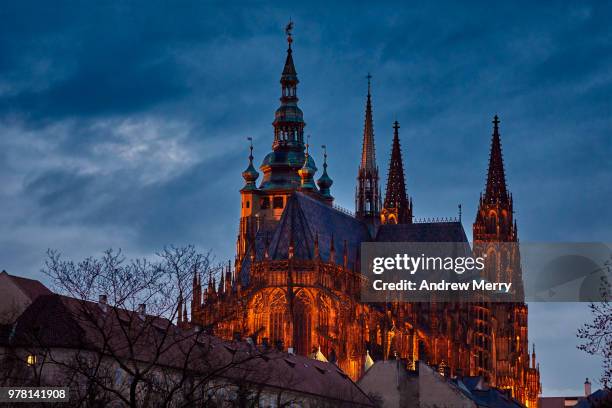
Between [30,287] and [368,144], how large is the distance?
112600mm

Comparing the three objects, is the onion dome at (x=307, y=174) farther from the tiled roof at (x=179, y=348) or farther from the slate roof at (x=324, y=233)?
the tiled roof at (x=179, y=348)

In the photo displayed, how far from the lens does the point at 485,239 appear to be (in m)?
173

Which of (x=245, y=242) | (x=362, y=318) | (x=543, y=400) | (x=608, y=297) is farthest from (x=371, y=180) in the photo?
(x=608, y=297)

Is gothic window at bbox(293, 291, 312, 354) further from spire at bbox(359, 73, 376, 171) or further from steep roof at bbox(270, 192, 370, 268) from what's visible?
spire at bbox(359, 73, 376, 171)

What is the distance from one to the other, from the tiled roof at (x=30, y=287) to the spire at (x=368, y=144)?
107m

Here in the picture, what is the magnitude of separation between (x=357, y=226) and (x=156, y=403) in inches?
4128

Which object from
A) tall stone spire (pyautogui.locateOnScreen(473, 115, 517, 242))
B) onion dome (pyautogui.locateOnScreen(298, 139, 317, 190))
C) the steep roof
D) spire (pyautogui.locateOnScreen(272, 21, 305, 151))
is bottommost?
the steep roof

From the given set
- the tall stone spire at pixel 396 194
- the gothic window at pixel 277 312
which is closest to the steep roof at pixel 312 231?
the gothic window at pixel 277 312

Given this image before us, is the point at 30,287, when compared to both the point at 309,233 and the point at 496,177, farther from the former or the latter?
the point at 496,177

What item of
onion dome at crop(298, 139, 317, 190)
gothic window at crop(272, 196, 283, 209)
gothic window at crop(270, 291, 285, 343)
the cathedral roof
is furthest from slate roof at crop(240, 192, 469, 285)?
onion dome at crop(298, 139, 317, 190)

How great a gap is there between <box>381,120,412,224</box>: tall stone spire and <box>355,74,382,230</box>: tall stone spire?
2557mm

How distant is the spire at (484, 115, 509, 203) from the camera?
6954 inches

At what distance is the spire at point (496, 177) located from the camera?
17662 cm

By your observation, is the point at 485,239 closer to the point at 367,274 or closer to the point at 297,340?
the point at 367,274
